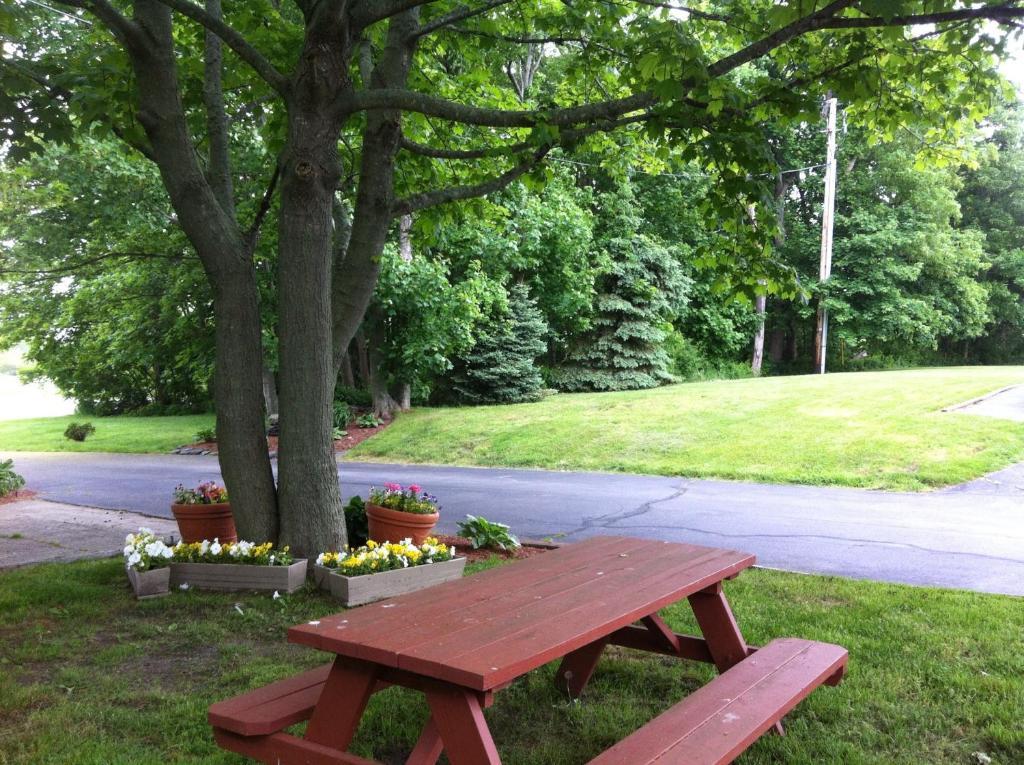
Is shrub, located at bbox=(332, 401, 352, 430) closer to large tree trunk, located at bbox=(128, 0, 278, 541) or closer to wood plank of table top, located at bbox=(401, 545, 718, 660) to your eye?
large tree trunk, located at bbox=(128, 0, 278, 541)

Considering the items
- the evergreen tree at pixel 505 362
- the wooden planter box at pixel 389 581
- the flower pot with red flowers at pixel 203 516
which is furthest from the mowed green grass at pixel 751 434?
the flower pot with red flowers at pixel 203 516

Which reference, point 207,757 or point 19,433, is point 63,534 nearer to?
point 207,757

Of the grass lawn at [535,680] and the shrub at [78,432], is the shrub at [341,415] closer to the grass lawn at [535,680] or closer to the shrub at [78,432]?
the shrub at [78,432]

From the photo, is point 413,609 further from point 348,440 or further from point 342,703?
point 348,440

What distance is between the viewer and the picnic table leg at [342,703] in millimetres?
2639

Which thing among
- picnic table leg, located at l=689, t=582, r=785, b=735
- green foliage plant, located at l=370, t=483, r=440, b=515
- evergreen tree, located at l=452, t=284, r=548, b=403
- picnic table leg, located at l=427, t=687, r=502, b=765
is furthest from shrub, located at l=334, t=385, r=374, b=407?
picnic table leg, located at l=427, t=687, r=502, b=765

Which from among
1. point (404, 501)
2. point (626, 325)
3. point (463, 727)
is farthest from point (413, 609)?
point (626, 325)

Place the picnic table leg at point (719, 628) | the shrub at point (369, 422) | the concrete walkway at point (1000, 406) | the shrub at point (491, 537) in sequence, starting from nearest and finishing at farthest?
the picnic table leg at point (719, 628)
the shrub at point (491, 537)
the concrete walkway at point (1000, 406)
the shrub at point (369, 422)

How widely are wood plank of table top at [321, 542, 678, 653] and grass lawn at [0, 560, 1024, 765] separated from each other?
2.41ft

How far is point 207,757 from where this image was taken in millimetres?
3332

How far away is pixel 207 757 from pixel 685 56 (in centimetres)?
457

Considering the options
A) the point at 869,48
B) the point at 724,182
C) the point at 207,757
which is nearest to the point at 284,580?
the point at 207,757

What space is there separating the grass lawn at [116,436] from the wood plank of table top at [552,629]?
63.6 ft

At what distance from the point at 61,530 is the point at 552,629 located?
27.7ft
